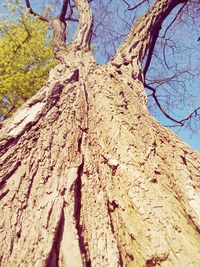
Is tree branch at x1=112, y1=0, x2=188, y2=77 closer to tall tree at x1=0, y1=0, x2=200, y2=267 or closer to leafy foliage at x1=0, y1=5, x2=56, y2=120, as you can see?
tall tree at x1=0, y1=0, x2=200, y2=267

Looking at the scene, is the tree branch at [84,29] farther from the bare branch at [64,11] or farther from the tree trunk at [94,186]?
the tree trunk at [94,186]

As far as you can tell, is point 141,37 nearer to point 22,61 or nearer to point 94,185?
point 94,185

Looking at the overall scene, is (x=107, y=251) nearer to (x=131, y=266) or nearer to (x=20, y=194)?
(x=131, y=266)

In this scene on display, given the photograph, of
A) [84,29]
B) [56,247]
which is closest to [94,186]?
[56,247]

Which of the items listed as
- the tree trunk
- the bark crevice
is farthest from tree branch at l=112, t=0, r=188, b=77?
the bark crevice

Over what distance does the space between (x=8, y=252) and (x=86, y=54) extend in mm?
2871

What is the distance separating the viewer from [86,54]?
3736mm

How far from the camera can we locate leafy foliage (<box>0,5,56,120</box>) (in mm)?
7151

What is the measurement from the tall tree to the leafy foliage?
4.73 m

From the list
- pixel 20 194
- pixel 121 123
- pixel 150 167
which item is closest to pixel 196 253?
pixel 150 167

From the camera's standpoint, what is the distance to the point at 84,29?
4270 mm

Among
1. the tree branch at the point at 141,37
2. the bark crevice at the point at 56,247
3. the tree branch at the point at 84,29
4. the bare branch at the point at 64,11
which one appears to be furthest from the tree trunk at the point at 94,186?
the bare branch at the point at 64,11

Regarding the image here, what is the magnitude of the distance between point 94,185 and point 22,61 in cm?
708

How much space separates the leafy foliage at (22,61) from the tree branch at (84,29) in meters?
2.39
